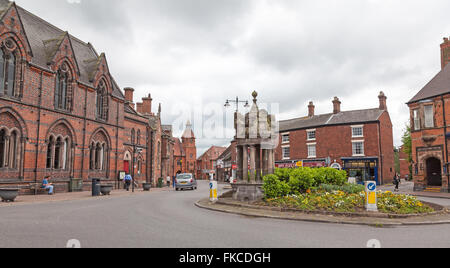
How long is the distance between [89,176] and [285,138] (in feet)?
98.3

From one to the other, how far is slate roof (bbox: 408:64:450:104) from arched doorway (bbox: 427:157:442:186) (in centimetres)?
607

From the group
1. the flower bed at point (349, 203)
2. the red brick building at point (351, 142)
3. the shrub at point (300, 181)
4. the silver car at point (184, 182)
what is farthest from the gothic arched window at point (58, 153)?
the red brick building at point (351, 142)

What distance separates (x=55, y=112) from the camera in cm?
2391

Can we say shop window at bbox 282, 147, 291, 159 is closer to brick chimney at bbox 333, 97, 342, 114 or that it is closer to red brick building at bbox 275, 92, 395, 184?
red brick building at bbox 275, 92, 395, 184

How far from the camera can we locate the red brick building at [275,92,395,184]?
126ft

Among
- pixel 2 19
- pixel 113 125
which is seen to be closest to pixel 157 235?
pixel 2 19

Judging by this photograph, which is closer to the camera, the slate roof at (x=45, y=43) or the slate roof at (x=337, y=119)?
the slate roof at (x=45, y=43)

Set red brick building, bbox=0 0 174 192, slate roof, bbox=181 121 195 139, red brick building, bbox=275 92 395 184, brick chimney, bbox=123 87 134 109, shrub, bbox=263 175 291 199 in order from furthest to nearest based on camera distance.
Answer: slate roof, bbox=181 121 195 139 < brick chimney, bbox=123 87 134 109 < red brick building, bbox=275 92 395 184 < red brick building, bbox=0 0 174 192 < shrub, bbox=263 175 291 199

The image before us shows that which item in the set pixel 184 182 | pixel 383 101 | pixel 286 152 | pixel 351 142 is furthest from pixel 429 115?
pixel 184 182

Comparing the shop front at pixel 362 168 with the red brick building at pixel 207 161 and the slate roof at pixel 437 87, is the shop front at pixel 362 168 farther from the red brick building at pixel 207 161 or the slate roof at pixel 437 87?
the red brick building at pixel 207 161

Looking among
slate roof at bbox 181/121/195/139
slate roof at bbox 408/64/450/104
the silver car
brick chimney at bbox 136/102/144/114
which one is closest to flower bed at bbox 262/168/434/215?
slate roof at bbox 408/64/450/104

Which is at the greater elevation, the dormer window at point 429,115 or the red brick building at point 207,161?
the dormer window at point 429,115

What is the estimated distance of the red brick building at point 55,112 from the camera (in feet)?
68.2

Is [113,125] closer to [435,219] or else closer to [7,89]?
[7,89]
